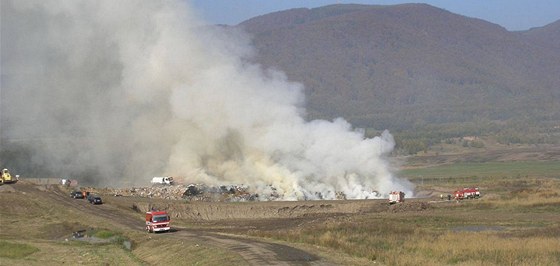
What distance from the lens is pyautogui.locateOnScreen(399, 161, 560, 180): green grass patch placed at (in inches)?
6184

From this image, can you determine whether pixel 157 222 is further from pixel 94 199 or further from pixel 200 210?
pixel 94 199

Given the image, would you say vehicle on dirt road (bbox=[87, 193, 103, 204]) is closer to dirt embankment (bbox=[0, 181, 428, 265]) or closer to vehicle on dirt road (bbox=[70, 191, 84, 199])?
dirt embankment (bbox=[0, 181, 428, 265])

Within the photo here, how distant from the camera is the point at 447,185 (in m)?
132

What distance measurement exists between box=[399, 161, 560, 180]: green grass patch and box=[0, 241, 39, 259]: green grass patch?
104 metres

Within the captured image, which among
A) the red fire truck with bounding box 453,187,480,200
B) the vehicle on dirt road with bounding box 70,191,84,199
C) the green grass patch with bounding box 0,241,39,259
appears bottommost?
the green grass patch with bounding box 0,241,39,259

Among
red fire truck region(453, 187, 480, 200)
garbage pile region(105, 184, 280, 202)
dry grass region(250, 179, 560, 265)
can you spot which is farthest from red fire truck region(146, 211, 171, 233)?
red fire truck region(453, 187, 480, 200)

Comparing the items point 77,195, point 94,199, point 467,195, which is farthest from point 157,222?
point 467,195

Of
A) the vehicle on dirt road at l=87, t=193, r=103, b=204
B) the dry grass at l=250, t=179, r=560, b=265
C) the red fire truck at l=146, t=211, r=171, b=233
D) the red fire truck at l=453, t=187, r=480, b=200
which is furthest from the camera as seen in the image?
the red fire truck at l=453, t=187, r=480, b=200

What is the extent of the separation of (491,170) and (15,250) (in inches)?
5054

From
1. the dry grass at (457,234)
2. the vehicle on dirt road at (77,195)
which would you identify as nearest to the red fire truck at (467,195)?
the dry grass at (457,234)

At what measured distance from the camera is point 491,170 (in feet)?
564

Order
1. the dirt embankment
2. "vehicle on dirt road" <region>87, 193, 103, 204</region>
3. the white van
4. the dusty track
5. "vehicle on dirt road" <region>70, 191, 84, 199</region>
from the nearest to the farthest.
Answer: the dusty track
the dirt embankment
"vehicle on dirt road" <region>87, 193, 103, 204</region>
"vehicle on dirt road" <region>70, 191, 84, 199</region>
the white van

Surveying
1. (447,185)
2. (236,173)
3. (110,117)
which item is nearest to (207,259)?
(236,173)

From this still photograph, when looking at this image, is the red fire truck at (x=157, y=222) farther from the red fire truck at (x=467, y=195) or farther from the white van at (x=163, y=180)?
the red fire truck at (x=467, y=195)
